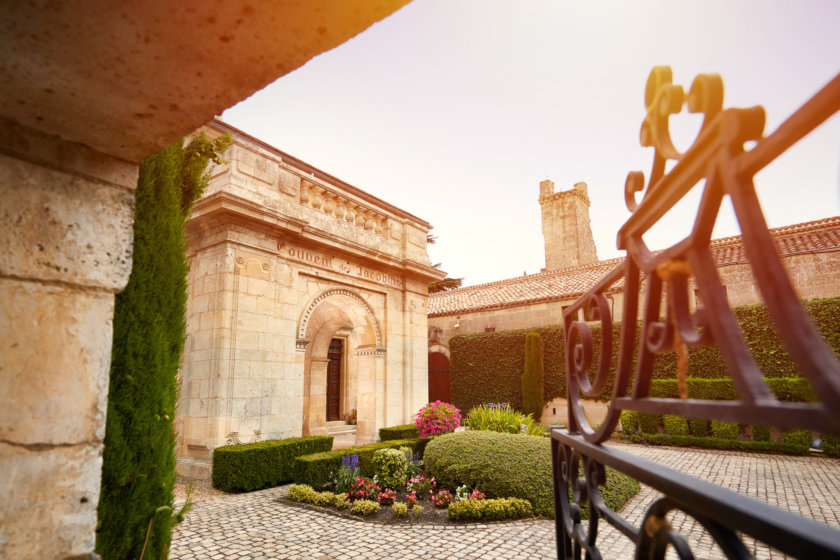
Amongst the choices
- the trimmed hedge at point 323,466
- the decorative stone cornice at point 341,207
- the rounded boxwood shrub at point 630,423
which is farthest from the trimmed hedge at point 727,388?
the decorative stone cornice at point 341,207

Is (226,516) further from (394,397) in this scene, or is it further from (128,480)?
(394,397)

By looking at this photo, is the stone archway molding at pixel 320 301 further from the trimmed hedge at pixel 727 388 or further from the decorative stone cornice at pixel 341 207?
the trimmed hedge at pixel 727 388

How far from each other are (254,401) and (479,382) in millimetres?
11889

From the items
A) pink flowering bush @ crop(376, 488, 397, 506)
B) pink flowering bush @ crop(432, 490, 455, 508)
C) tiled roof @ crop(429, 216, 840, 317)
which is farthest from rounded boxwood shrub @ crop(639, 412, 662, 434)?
pink flowering bush @ crop(376, 488, 397, 506)

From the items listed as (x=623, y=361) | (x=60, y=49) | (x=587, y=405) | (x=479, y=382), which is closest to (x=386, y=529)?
(x=623, y=361)

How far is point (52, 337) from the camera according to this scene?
152 cm

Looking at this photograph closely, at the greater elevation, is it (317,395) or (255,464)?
(317,395)

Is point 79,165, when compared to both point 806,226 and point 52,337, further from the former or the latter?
point 806,226

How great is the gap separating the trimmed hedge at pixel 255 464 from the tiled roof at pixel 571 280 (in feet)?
30.4

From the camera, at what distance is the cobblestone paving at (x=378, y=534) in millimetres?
4887

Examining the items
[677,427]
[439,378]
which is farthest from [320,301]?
[439,378]

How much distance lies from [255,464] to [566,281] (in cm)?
1584

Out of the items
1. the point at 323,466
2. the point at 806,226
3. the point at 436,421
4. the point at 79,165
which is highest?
the point at 806,226

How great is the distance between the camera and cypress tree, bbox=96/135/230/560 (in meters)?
2.82
